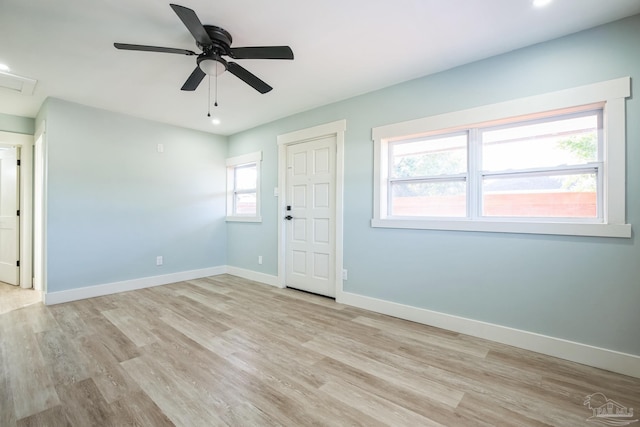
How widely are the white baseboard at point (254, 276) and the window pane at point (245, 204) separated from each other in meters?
1.01

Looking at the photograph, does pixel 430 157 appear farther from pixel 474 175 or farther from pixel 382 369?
pixel 382 369

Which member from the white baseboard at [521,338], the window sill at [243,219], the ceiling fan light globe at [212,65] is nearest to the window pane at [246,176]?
the window sill at [243,219]

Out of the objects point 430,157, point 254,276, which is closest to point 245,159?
point 254,276

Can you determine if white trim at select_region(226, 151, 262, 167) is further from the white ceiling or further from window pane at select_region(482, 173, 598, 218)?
window pane at select_region(482, 173, 598, 218)

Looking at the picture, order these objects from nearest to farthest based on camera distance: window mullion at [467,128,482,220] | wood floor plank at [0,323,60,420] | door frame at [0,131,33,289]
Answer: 1. wood floor plank at [0,323,60,420]
2. window mullion at [467,128,482,220]
3. door frame at [0,131,33,289]

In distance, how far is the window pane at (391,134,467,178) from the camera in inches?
109

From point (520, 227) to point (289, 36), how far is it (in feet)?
8.23

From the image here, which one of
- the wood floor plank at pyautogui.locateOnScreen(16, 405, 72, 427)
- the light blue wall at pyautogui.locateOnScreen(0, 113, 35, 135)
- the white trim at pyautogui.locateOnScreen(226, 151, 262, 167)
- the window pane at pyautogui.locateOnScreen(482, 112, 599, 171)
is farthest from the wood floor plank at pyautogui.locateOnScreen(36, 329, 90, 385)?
the window pane at pyautogui.locateOnScreen(482, 112, 599, 171)

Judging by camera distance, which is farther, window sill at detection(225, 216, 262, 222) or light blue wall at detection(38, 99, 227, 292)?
window sill at detection(225, 216, 262, 222)

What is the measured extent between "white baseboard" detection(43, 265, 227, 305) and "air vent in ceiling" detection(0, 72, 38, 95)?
2.40 metres

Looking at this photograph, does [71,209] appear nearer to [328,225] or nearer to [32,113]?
[32,113]

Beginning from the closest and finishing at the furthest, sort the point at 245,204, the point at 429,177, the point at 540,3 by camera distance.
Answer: the point at 540,3 < the point at 429,177 < the point at 245,204

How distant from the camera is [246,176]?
16.4 feet

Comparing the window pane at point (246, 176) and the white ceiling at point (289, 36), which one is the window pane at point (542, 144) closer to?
the white ceiling at point (289, 36)
